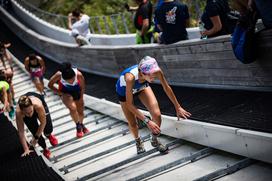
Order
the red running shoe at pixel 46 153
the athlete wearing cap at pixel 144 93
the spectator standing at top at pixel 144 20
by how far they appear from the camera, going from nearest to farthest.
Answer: the athlete wearing cap at pixel 144 93 < the red running shoe at pixel 46 153 < the spectator standing at top at pixel 144 20

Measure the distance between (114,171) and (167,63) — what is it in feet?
12.5

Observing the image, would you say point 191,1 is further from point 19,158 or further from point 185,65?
point 19,158

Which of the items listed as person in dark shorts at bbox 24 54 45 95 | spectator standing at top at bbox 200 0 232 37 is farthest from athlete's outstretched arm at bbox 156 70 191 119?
person in dark shorts at bbox 24 54 45 95

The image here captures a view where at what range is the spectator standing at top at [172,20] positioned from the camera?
992 cm

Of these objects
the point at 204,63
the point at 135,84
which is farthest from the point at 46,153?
the point at 204,63

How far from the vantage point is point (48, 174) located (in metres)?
8.34

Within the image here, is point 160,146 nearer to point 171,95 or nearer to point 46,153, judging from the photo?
point 171,95

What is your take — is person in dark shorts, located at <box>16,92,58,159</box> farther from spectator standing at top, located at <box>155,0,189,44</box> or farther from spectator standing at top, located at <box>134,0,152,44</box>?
spectator standing at top, located at <box>134,0,152,44</box>

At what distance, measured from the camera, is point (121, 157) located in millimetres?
8898

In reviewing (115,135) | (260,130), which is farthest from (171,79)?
(260,130)

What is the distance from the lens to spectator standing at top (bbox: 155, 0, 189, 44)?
992cm

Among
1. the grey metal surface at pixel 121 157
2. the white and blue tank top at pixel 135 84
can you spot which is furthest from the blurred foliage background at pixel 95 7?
the white and blue tank top at pixel 135 84

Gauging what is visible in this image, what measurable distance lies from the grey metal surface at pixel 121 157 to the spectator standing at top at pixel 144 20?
7.00 feet

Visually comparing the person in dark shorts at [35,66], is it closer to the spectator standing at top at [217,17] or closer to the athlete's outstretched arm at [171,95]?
the spectator standing at top at [217,17]
